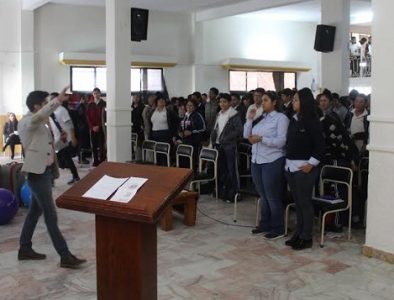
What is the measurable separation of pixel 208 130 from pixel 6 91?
5852 mm

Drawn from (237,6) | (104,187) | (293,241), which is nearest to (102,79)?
(237,6)

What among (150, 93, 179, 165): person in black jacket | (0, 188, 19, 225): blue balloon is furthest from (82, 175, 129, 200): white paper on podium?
(150, 93, 179, 165): person in black jacket

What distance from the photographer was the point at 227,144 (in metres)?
6.66

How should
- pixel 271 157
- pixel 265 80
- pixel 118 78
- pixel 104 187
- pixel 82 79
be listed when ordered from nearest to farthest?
pixel 104 187 < pixel 271 157 < pixel 118 78 < pixel 82 79 < pixel 265 80

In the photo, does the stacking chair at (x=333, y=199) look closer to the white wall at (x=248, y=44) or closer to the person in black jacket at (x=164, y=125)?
the person in black jacket at (x=164, y=125)

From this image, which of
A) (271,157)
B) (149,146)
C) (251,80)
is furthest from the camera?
(251,80)

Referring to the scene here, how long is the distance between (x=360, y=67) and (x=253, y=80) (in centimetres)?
307

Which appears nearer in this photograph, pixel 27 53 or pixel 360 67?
pixel 27 53

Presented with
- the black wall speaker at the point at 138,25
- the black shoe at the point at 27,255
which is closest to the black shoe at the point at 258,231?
the black shoe at the point at 27,255

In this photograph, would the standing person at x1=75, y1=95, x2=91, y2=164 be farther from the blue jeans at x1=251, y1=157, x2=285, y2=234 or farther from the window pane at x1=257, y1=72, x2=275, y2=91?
the window pane at x1=257, y1=72, x2=275, y2=91

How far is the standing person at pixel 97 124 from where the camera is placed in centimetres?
980

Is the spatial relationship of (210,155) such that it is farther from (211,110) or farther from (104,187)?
(104,187)

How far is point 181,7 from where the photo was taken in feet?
42.9

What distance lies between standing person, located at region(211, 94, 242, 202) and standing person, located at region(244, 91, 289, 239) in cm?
148
